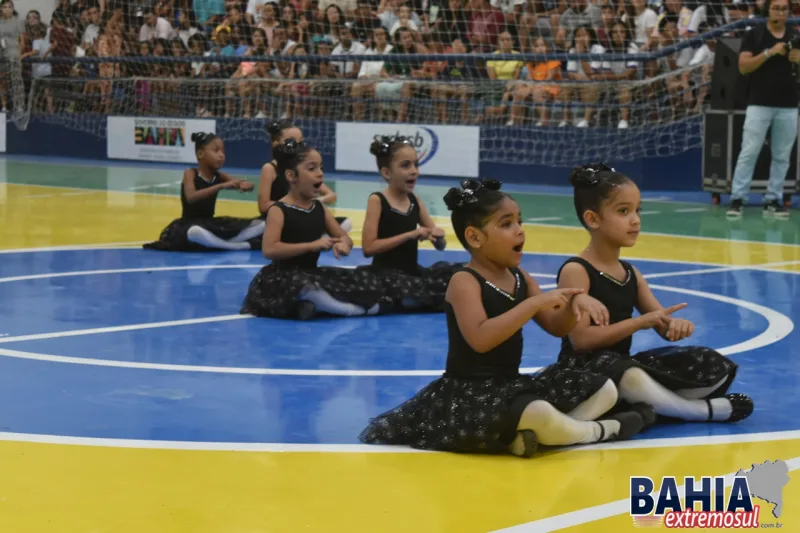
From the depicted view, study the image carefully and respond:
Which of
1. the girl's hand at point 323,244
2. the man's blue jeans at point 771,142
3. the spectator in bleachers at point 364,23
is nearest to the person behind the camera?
the girl's hand at point 323,244

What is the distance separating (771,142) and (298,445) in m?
9.10

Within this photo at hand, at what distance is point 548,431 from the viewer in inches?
175

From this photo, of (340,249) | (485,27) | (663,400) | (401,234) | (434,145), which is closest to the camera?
(663,400)

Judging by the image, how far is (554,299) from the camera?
4391 mm

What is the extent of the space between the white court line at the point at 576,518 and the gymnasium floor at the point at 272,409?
0.03 ft

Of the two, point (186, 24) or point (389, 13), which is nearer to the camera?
point (389, 13)

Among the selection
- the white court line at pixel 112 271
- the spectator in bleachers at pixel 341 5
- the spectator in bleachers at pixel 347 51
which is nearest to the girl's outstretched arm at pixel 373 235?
the white court line at pixel 112 271

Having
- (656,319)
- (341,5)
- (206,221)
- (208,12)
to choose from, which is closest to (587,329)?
(656,319)

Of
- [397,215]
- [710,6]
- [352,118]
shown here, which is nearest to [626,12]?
[710,6]

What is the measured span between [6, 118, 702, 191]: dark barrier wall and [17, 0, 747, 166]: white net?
152 mm

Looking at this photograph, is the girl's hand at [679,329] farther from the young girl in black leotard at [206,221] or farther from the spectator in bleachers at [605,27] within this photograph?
the spectator in bleachers at [605,27]

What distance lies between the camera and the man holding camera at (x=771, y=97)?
12008 mm

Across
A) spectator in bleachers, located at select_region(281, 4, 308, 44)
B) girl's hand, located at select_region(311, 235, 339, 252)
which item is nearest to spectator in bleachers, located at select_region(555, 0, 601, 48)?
spectator in bleachers, located at select_region(281, 4, 308, 44)

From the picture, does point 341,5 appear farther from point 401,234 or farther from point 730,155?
point 401,234
